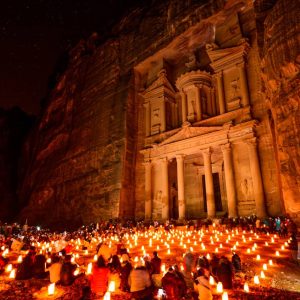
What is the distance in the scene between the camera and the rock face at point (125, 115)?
25.2 m

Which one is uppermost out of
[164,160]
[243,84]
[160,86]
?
[160,86]

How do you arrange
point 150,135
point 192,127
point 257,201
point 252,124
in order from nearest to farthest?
point 257,201 → point 252,124 → point 192,127 → point 150,135

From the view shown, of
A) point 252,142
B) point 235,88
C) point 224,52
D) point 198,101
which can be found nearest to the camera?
point 252,142

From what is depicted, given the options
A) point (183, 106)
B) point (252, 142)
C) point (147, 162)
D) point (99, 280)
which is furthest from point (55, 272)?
point (183, 106)

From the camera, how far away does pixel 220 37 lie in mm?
28125

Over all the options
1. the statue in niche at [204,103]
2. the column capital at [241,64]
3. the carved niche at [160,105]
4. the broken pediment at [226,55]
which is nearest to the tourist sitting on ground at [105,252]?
the carved niche at [160,105]

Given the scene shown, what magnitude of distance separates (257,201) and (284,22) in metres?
13.0

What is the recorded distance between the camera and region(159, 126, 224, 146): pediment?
24.9 m

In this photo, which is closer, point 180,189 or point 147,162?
point 180,189

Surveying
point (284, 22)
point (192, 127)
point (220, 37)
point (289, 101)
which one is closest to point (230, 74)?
point (220, 37)

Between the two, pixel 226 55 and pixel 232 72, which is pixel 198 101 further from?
pixel 226 55

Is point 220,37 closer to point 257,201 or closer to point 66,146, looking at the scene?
point 257,201

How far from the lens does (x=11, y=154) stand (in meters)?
46.2

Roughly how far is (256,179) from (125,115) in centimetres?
1579
